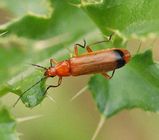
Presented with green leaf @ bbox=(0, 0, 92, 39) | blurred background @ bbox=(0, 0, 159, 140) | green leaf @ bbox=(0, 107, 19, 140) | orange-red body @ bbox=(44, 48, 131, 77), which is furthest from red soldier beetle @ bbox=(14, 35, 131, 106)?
blurred background @ bbox=(0, 0, 159, 140)

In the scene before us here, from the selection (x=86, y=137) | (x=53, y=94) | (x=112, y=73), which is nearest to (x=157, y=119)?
(x=86, y=137)

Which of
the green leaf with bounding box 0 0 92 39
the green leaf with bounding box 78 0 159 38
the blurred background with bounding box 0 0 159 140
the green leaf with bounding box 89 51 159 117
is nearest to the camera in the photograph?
the green leaf with bounding box 78 0 159 38

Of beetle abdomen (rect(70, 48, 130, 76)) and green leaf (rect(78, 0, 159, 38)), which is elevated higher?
green leaf (rect(78, 0, 159, 38))

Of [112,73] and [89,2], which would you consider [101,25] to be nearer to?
[89,2]

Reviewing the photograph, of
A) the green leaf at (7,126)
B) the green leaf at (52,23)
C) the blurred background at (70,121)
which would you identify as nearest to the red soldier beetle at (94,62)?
the green leaf at (52,23)

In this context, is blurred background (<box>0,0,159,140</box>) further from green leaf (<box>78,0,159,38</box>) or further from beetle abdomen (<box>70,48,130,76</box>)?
green leaf (<box>78,0,159,38</box>)

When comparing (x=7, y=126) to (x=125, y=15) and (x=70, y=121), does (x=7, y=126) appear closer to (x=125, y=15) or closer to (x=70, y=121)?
(x=125, y=15)
